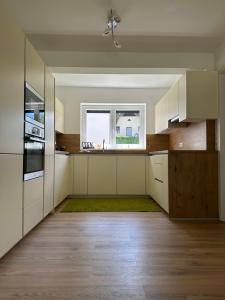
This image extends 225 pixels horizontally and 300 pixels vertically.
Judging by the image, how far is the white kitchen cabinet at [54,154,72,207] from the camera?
145 inches

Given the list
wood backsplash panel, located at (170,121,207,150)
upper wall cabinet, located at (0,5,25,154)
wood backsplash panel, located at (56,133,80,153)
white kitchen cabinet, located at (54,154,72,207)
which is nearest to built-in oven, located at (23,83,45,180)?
upper wall cabinet, located at (0,5,25,154)

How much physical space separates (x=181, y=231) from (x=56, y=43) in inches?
110

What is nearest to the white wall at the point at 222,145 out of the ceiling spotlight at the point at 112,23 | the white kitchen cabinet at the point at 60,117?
the ceiling spotlight at the point at 112,23

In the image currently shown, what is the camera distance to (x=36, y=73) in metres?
2.64

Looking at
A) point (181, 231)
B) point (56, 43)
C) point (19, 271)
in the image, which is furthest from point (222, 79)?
point (19, 271)

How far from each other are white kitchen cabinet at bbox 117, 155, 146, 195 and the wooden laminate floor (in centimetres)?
195

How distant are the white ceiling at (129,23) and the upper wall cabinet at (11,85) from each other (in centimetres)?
67

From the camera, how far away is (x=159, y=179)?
390 centimetres

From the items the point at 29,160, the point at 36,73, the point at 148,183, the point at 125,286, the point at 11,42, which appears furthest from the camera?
the point at 148,183

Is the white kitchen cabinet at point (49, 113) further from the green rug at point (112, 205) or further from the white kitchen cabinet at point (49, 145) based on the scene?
the green rug at point (112, 205)

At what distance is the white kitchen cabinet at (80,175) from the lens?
192 inches

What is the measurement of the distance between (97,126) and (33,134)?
305 cm

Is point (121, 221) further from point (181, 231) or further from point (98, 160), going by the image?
point (98, 160)

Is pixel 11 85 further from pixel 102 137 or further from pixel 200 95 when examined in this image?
pixel 102 137
